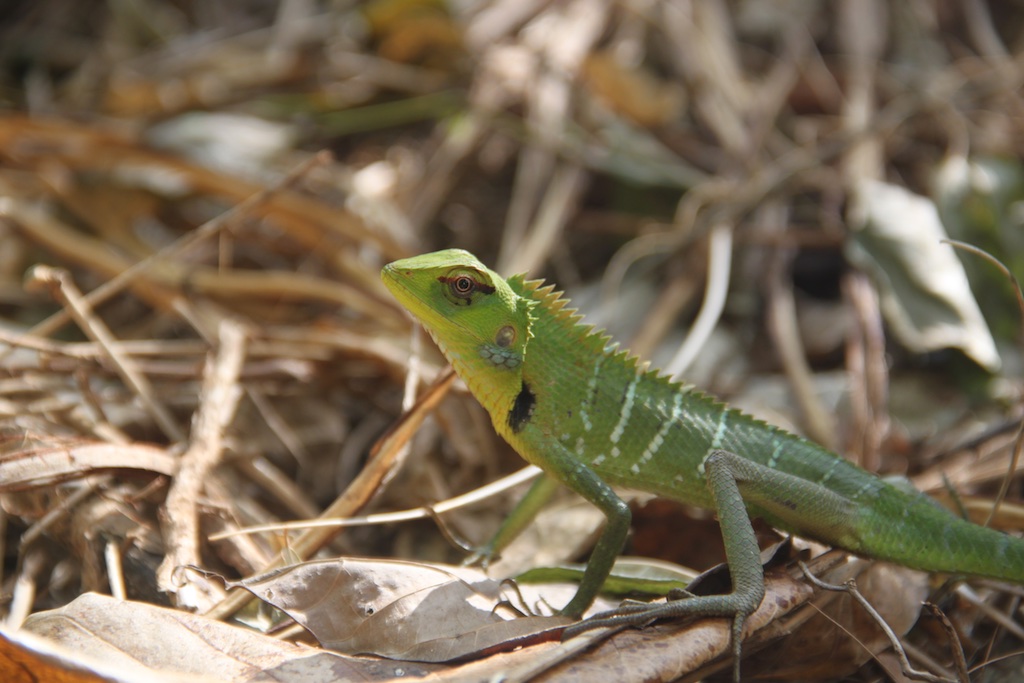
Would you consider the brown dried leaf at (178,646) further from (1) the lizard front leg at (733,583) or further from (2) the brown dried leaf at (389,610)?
(1) the lizard front leg at (733,583)

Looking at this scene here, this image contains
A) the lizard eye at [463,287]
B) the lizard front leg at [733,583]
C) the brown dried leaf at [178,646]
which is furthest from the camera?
the lizard eye at [463,287]

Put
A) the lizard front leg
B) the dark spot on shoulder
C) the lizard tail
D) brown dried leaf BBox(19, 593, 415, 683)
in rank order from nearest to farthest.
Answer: brown dried leaf BBox(19, 593, 415, 683)
the lizard front leg
the lizard tail
the dark spot on shoulder

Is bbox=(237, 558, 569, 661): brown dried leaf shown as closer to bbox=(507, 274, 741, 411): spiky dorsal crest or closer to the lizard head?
the lizard head

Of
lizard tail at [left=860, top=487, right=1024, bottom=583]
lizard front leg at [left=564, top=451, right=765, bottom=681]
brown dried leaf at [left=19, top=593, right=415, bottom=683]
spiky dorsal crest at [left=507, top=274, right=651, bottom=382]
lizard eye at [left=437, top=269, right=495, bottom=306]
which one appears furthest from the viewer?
spiky dorsal crest at [left=507, top=274, right=651, bottom=382]

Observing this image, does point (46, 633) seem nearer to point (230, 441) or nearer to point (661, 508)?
point (230, 441)

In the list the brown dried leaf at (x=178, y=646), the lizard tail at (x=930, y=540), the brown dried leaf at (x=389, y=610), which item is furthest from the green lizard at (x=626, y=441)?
the brown dried leaf at (x=178, y=646)

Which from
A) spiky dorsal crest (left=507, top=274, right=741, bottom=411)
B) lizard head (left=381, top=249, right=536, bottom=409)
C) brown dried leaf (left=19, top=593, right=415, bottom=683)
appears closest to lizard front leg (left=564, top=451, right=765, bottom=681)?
spiky dorsal crest (left=507, top=274, right=741, bottom=411)

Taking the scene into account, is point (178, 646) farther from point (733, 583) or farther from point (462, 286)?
point (733, 583)
